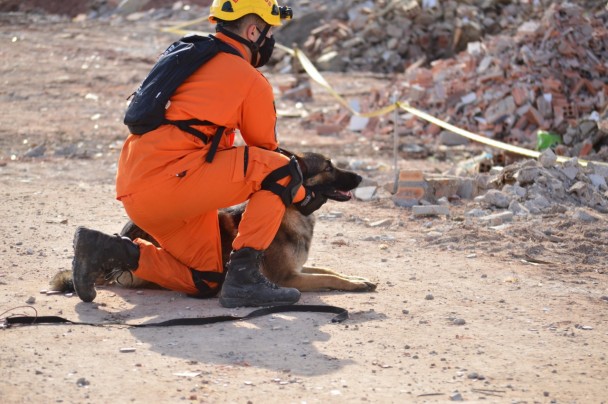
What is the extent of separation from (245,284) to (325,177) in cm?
113

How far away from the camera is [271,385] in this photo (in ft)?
15.2

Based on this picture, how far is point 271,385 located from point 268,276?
1.91 metres

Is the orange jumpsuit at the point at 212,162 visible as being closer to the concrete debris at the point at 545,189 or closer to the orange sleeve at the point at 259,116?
the orange sleeve at the point at 259,116

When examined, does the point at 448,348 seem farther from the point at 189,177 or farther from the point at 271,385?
the point at 189,177

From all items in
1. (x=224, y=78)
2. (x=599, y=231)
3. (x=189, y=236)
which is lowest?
(x=599, y=231)

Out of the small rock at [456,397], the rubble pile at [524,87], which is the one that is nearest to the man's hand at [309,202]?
the small rock at [456,397]

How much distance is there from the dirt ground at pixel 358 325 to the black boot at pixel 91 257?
0.13m

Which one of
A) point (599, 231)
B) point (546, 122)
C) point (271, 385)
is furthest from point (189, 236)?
point (546, 122)

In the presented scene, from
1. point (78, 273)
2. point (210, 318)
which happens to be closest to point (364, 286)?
point (210, 318)

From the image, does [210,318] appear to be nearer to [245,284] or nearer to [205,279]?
[245,284]

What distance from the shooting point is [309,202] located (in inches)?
261

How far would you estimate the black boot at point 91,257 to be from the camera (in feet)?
19.6

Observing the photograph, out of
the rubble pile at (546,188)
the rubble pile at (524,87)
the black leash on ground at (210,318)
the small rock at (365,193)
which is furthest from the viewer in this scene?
the rubble pile at (524,87)

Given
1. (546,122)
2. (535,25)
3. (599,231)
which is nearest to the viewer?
(599,231)
